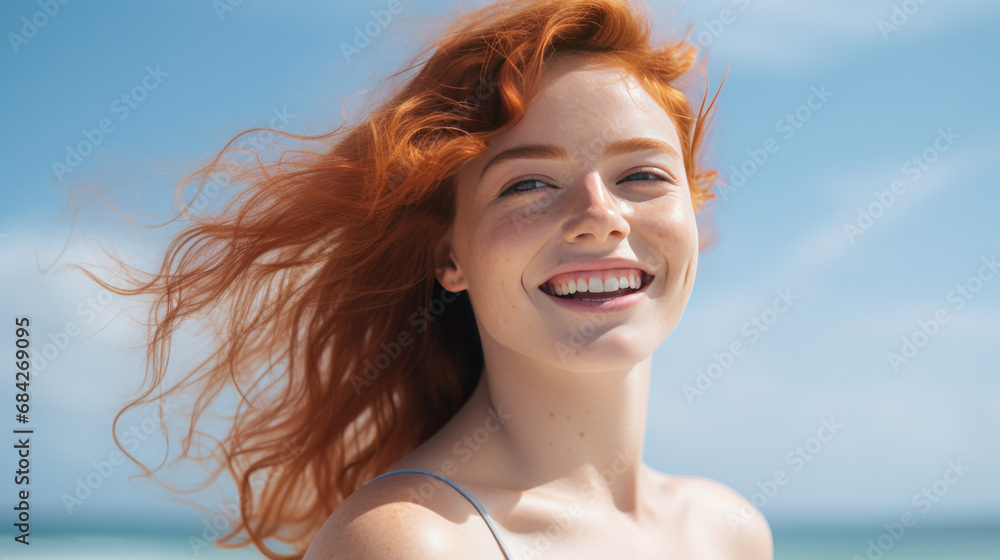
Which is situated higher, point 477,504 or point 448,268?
point 448,268

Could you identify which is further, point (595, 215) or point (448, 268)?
point (448, 268)

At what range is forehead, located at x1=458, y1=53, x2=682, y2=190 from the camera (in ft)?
7.60

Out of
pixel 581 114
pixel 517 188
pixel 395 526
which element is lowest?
pixel 395 526

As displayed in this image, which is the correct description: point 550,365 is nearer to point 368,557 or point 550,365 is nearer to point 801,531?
point 368,557

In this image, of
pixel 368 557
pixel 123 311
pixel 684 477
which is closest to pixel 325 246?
pixel 123 311

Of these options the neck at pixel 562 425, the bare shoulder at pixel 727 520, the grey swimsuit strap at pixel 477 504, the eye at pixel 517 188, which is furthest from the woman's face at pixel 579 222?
the bare shoulder at pixel 727 520

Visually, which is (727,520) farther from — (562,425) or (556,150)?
(556,150)

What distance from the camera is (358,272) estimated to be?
271 cm

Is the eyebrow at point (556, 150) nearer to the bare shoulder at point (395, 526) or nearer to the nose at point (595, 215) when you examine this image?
the nose at point (595, 215)

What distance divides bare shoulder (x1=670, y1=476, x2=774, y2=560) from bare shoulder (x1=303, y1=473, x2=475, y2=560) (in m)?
1.10

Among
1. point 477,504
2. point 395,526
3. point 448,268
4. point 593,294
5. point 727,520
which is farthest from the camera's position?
point 727,520

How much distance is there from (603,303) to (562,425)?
445 mm

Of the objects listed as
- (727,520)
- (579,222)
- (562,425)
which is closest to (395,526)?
(562,425)

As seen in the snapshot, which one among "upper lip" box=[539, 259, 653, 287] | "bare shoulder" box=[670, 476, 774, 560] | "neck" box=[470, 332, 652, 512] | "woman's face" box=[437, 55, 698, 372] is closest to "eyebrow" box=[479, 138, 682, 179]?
"woman's face" box=[437, 55, 698, 372]
